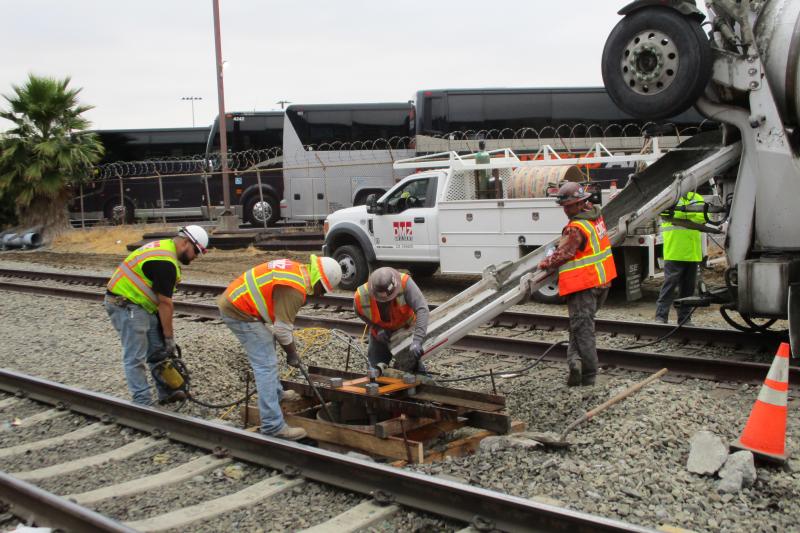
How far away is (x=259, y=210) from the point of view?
26.7 m

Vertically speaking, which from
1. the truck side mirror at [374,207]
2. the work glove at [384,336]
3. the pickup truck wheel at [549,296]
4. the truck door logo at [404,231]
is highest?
the truck side mirror at [374,207]

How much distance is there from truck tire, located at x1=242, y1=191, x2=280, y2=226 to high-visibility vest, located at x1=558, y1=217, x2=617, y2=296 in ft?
65.6

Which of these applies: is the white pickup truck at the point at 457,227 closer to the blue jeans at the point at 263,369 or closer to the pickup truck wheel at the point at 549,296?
the pickup truck wheel at the point at 549,296

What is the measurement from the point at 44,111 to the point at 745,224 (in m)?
22.0

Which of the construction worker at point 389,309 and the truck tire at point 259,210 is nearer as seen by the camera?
the construction worker at point 389,309

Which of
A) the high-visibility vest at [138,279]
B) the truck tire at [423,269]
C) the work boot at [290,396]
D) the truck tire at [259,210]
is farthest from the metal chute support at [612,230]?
the truck tire at [259,210]

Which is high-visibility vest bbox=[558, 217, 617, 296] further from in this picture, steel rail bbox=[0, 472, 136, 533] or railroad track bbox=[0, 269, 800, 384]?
steel rail bbox=[0, 472, 136, 533]

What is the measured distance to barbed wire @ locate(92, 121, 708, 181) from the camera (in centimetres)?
2378

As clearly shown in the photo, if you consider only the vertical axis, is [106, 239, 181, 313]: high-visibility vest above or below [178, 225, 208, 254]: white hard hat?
below

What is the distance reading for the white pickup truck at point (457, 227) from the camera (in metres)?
12.1

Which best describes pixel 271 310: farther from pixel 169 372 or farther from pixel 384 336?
pixel 169 372

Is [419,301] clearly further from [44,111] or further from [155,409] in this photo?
[44,111]

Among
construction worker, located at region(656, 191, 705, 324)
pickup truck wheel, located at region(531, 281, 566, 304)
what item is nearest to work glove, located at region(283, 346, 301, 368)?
construction worker, located at region(656, 191, 705, 324)

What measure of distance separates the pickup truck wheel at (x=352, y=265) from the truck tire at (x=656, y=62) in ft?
24.6
